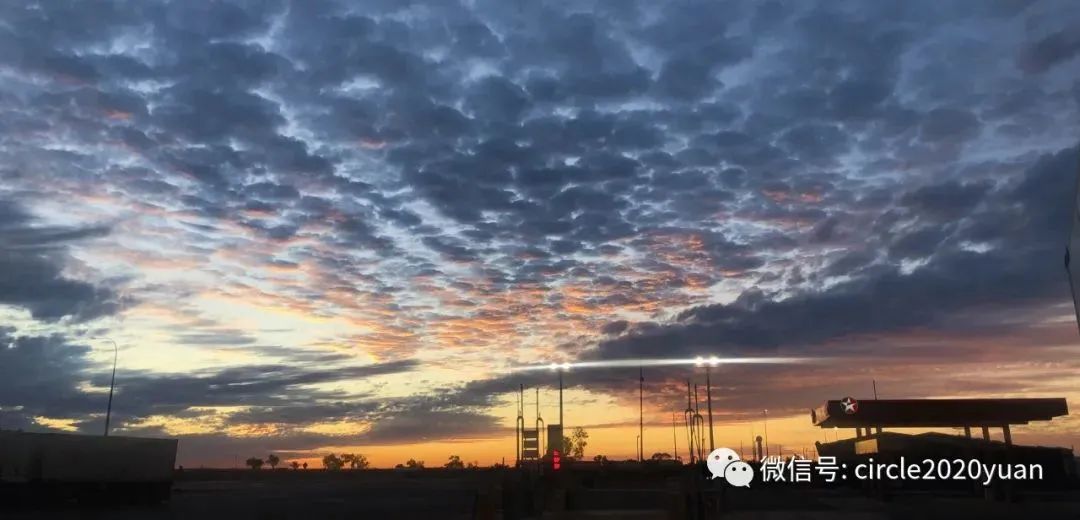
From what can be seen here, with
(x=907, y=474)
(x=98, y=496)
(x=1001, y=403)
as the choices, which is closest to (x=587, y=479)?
(x=907, y=474)

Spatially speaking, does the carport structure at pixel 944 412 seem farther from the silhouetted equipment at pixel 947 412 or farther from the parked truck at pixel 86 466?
the parked truck at pixel 86 466

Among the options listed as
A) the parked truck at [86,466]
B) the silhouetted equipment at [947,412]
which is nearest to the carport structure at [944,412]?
the silhouetted equipment at [947,412]

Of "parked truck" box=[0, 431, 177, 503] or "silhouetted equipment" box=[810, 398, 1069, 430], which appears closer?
"parked truck" box=[0, 431, 177, 503]

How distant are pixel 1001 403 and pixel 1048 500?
23.9 metres

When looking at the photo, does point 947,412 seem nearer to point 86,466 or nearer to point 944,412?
point 944,412

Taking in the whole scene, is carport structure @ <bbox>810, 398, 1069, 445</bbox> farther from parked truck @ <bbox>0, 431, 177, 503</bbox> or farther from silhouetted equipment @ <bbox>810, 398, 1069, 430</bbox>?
parked truck @ <bbox>0, 431, 177, 503</bbox>

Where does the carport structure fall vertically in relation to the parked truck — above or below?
above

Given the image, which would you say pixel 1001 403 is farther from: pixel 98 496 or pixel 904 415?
pixel 98 496

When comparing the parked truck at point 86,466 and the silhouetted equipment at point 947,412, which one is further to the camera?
the silhouetted equipment at point 947,412

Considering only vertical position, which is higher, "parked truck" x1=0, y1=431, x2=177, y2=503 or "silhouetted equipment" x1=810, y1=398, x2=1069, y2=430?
"silhouetted equipment" x1=810, y1=398, x2=1069, y2=430

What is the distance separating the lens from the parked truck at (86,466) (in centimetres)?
4341

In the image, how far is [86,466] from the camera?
45.9 metres

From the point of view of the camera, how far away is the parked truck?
4341 centimetres

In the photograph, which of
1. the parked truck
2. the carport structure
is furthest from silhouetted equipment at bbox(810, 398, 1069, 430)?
the parked truck
